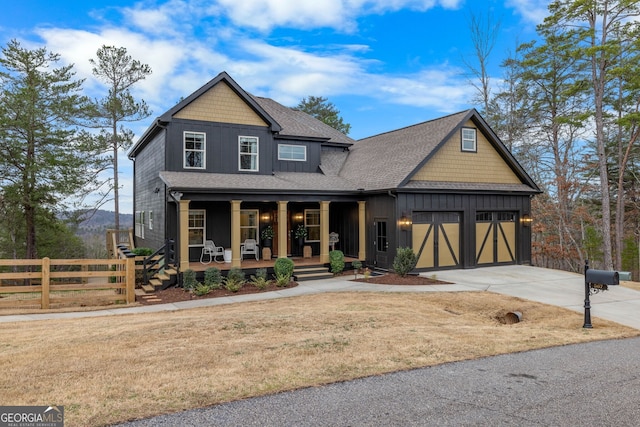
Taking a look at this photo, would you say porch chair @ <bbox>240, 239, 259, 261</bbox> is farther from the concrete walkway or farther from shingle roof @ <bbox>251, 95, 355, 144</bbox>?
shingle roof @ <bbox>251, 95, 355, 144</bbox>

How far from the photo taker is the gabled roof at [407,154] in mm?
15250

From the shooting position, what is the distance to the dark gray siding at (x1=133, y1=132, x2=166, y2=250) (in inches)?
623

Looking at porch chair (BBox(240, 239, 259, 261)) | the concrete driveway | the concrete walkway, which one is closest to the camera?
the concrete driveway

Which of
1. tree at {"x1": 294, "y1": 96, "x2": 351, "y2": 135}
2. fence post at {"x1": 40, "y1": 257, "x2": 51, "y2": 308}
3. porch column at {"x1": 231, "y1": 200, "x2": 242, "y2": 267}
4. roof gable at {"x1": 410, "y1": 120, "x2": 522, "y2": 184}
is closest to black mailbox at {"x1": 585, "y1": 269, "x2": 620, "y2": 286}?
roof gable at {"x1": 410, "y1": 120, "x2": 522, "y2": 184}

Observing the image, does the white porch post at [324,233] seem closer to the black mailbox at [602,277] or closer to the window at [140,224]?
the black mailbox at [602,277]

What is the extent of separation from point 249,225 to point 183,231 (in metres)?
3.90

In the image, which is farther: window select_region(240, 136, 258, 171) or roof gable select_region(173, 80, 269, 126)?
window select_region(240, 136, 258, 171)

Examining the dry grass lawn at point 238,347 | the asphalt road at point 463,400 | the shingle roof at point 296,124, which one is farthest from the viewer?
the shingle roof at point 296,124

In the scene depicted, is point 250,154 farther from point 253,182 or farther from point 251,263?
point 251,263

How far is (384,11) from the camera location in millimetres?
26734

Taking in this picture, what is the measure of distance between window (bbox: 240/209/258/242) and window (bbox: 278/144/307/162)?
3.12 m

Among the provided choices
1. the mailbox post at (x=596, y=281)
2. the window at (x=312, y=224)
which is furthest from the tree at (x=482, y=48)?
the mailbox post at (x=596, y=281)

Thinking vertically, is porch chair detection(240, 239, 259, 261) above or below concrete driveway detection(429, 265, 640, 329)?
above

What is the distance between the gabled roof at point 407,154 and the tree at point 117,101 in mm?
16362
